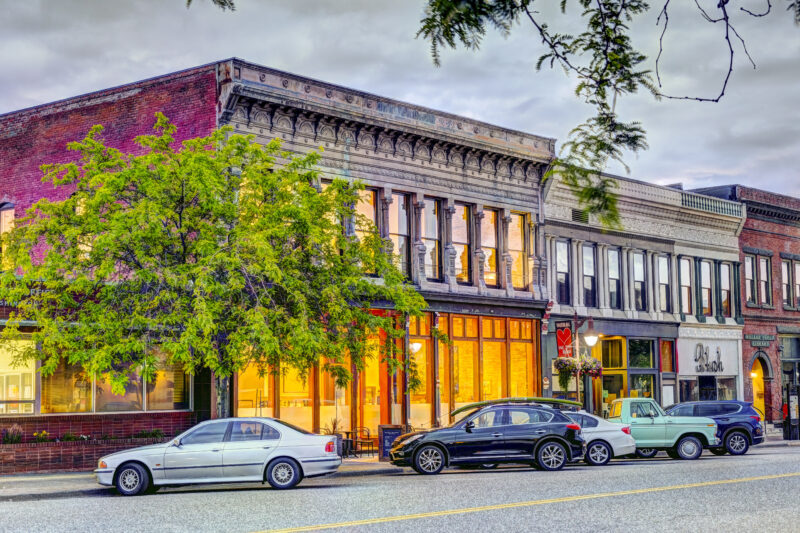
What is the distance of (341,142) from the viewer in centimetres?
2936

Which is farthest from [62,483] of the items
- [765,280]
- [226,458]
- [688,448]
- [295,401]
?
[765,280]

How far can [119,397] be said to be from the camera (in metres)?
25.1

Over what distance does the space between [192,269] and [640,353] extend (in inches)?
900

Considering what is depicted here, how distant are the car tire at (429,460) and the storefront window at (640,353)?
17.9 m

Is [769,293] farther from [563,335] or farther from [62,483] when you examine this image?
[62,483]

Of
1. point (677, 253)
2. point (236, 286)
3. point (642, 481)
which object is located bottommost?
point (642, 481)

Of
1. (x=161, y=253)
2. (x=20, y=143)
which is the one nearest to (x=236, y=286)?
(x=161, y=253)

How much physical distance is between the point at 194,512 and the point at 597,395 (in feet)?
80.0

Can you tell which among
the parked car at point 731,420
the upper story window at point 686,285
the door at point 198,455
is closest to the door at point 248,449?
the door at point 198,455

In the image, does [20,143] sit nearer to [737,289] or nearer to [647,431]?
[647,431]

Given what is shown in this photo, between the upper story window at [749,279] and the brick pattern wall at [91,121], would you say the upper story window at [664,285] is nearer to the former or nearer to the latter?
the upper story window at [749,279]

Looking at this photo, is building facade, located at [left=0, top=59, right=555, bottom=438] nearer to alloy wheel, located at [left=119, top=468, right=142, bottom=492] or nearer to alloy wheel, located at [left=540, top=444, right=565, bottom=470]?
alloy wheel, located at [left=540, top=444, right=565, bottom=470]

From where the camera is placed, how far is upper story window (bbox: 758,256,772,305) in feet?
148

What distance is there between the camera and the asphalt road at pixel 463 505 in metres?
13.3
